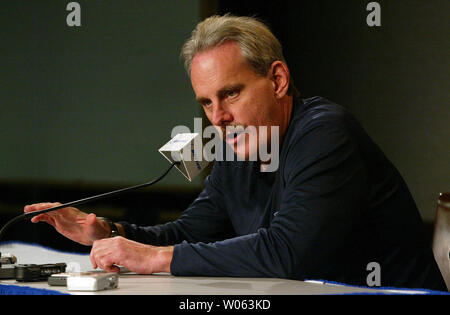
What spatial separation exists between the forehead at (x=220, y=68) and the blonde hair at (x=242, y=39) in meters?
0.01

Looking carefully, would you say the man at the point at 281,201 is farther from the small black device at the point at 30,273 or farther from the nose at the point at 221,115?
the small black device at the point at 30,273

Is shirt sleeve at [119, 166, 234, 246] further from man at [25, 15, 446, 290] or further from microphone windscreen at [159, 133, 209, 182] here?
microphone windscreen at [159, 133, 209, 182]

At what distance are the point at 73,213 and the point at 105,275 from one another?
0.62 m

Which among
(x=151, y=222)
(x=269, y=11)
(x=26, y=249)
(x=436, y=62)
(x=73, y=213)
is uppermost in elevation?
(x=269, y=11)

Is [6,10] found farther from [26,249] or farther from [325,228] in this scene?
[325,228]

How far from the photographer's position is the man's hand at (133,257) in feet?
4.25

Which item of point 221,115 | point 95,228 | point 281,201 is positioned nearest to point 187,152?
point 221,115

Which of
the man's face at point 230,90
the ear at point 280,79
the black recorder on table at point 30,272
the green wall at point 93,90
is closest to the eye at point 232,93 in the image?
the man's face at point 230,90

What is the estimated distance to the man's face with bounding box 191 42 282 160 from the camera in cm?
151

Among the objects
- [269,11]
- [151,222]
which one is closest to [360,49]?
[269,11]

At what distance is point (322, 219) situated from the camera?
126 centimetres
